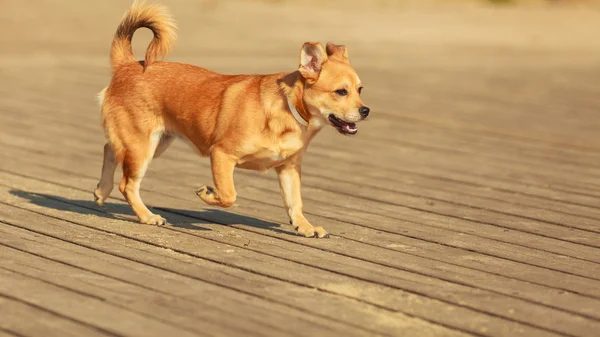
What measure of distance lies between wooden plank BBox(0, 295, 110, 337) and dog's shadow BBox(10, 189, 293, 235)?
1.65 meters

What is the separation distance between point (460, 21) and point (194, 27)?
529cm

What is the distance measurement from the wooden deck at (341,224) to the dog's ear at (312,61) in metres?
0.86

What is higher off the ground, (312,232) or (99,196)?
(312,232)

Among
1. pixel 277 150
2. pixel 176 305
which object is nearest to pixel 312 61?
pixel 277 150

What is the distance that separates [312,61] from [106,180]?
4.72 feet

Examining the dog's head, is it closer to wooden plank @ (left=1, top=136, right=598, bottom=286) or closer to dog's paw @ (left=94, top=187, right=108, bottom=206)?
wooden plank @ (left=1, top=136, right=598, bottom=286)

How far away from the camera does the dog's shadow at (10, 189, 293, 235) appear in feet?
18.7

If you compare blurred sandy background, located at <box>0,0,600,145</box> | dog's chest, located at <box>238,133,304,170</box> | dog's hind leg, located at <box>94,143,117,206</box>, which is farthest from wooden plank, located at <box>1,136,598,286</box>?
blurred sandy background, located at <box>0,0,600,145</box>

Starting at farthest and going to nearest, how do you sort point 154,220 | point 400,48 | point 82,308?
1. point 400,48
2. point 154,220
3. point 82,308

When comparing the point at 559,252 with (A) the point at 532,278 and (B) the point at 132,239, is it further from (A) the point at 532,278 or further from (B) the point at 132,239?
(B) the point at 132,239

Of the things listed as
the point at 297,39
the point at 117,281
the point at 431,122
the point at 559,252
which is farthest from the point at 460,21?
the point at 117,281

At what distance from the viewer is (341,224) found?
5.80 metres

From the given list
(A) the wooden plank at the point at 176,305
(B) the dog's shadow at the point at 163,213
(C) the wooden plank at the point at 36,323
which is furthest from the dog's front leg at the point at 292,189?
(C) the wooden plank at the point at 36,323

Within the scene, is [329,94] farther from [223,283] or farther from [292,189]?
[223,283]
